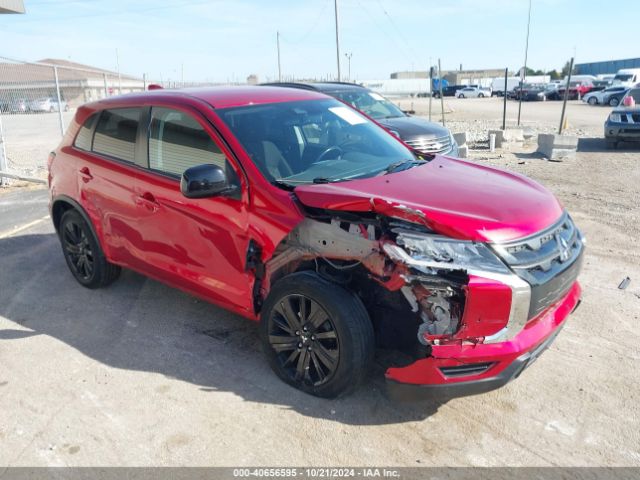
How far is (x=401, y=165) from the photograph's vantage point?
4117 mm

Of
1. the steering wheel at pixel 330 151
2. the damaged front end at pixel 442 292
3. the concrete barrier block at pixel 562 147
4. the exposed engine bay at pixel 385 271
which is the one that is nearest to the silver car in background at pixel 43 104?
the concrete barrier block at pixel 562 147

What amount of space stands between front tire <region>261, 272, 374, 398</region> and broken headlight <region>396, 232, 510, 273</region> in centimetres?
52

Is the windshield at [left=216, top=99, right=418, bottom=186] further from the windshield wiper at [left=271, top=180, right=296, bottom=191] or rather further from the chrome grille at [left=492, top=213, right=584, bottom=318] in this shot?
the chrome grille at [left=492, top=213, right=584, bottom=318]

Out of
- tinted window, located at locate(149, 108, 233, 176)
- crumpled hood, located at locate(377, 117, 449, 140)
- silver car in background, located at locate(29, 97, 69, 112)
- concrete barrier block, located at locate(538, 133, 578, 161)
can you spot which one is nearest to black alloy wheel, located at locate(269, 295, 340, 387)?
tinted window, located at locate(149, 108, 233, 176)

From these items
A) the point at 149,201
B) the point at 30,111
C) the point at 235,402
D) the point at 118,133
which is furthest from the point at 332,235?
the point at 30,111

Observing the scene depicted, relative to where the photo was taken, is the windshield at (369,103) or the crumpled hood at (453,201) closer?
the crumpled hood at (453,201)

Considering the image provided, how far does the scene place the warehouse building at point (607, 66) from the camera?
78.8 metres

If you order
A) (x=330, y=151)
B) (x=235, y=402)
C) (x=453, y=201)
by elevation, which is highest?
(x=330, y=151)

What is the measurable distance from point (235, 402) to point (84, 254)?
2.63 metres

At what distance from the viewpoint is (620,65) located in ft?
267

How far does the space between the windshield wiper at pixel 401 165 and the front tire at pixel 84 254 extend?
2.77m

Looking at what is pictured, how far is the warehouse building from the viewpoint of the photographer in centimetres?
7878

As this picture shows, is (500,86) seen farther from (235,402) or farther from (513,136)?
(235,402)

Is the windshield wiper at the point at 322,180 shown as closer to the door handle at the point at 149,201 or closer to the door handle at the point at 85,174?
the door handle at the point at 149,201
